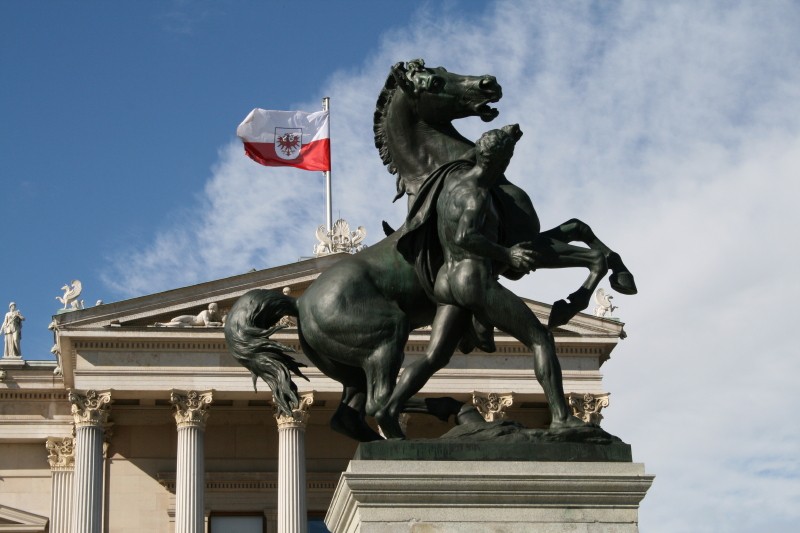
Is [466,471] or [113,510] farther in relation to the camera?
[113,510]

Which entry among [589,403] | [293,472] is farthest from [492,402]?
[293,472]

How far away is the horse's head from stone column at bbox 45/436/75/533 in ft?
140

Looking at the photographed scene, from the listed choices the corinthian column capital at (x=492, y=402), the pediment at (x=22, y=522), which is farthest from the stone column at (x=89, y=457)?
the corinthian column capital at (x=492, y=402)

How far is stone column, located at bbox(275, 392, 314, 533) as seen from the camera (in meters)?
46.7

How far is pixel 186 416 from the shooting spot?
48.6 m

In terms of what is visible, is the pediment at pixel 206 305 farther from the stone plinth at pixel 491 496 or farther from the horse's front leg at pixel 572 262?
the stone plinth at pixel 491 496

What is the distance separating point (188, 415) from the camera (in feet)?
160

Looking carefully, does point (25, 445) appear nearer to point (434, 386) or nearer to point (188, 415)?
point (188, 415)

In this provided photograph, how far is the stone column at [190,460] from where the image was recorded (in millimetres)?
46500

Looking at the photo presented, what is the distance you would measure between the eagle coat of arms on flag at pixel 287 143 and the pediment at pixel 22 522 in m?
14.1

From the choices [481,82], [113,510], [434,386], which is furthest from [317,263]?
[481,82]

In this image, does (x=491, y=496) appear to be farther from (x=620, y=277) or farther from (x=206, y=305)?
(x=206, y=305)

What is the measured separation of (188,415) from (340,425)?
3929 cm

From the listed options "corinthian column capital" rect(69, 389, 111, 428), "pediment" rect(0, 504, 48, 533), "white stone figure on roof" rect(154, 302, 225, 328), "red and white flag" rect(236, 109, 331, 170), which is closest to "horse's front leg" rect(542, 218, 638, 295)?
"corinthian column capital" rect(69, 389, 111, 428)
